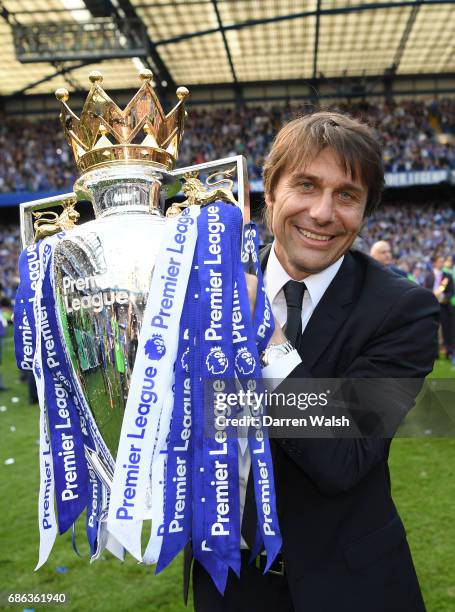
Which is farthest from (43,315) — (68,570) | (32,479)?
(32,479)

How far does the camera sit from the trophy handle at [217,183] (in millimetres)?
1237

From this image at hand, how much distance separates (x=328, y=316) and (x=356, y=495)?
356 millimetres

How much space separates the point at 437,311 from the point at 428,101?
26923 mm

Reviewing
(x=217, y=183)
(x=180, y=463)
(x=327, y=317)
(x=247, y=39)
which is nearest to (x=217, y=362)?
(x=180, y=463)

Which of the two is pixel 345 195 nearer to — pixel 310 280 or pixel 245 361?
pixel 310 280

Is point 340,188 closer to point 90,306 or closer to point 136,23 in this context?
point 90,306

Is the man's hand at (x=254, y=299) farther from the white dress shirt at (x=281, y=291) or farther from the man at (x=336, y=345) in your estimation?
the white dress shirt at (x=281, y=291)

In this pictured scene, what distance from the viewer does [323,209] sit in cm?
119

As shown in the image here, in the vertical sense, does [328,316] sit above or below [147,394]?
above

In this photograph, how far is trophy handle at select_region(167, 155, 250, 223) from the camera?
124 centimetres

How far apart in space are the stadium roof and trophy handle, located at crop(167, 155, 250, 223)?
56.1 ft

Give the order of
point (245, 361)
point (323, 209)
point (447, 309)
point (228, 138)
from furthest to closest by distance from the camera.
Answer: point (228, 138)
point (447, 309)
point (323, 209)
point (245, 361)

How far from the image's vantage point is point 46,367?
126cm

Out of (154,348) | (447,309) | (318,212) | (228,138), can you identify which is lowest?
(154,348)
